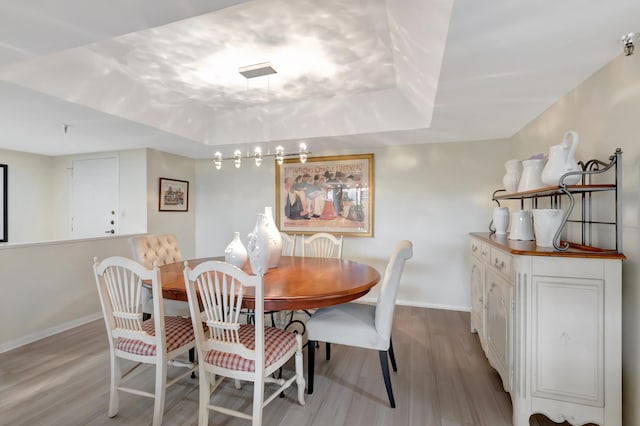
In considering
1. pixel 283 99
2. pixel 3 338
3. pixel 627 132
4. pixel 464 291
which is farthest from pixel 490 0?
pixel 3 338

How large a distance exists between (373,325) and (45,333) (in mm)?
3285

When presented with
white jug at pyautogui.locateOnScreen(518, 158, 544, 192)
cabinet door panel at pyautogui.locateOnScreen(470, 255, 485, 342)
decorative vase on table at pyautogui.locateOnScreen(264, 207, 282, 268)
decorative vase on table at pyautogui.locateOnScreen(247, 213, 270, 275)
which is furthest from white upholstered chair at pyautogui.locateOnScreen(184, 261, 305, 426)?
white jug at pyautogui.locateOnScreen(518, 158, 544, 192)

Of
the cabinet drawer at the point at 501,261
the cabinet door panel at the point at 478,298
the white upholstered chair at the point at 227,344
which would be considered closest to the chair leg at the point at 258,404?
the white upholstered chair at the point at 227,344

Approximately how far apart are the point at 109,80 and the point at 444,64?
2.71 m

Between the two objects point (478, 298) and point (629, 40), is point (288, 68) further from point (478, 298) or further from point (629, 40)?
point (478, 298)

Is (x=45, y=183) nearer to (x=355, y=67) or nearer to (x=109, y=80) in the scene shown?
(x=109, y=80)

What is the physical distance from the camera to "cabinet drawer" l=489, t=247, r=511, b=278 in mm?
1777

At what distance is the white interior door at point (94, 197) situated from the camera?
13.8ft

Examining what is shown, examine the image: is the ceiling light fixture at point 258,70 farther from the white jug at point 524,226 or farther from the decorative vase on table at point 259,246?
the white jug at point 524,226

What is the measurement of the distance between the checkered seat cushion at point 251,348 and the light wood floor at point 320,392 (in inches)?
16.4

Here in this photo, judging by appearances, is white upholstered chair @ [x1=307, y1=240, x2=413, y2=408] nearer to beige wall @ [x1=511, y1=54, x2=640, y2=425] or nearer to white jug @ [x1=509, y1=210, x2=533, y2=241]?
white jug @ [x1=509, y1=210, x2=533, y2=241]

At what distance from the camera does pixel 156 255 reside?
8.97ft

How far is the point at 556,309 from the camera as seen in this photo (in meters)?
1.57

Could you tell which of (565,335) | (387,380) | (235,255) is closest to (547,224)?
(565,335)
